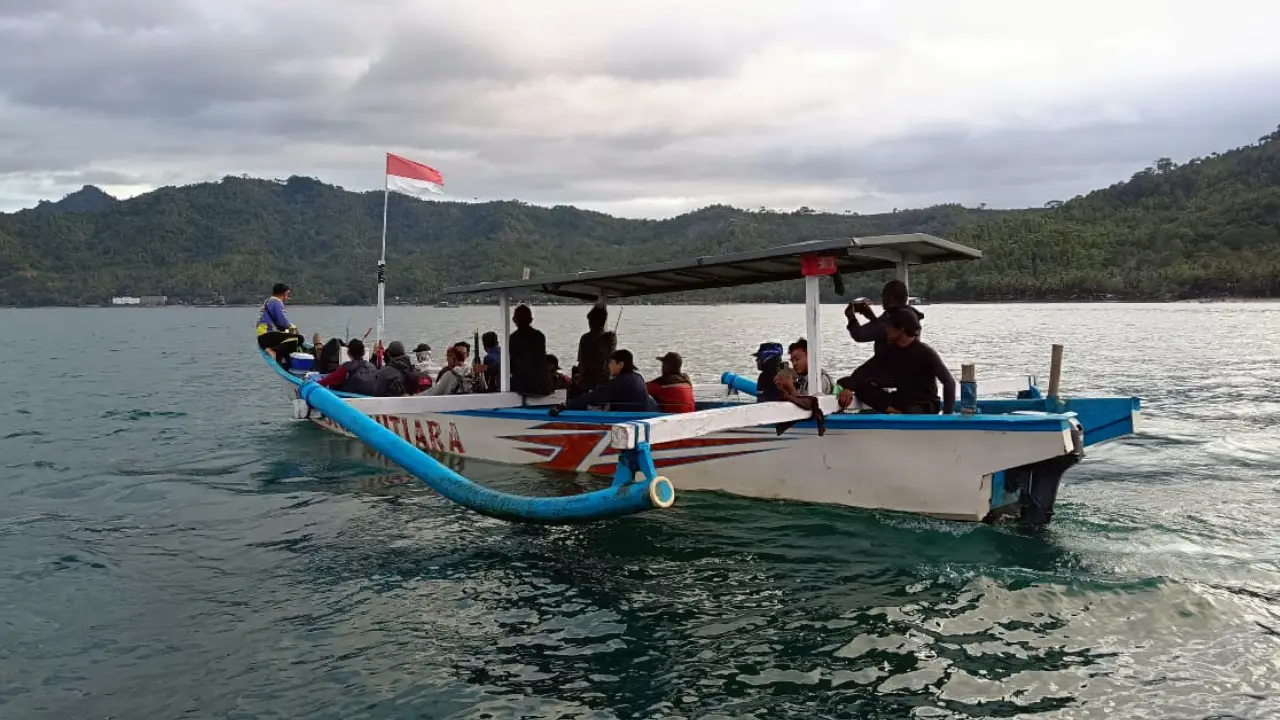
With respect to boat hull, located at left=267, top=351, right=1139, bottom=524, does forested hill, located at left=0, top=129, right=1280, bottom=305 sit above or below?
above

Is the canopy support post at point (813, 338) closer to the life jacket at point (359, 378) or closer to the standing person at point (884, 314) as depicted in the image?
the standing person at point (884, 314)

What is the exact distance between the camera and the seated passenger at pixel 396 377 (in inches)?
601

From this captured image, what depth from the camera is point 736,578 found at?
7727 millimetres

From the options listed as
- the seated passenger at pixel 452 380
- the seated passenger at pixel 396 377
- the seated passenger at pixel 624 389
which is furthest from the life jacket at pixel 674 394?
the seated passenger at pixel 396 377

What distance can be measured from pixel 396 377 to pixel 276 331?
19.3 ft

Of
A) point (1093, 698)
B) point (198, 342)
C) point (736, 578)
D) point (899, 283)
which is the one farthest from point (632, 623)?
point (198, 342)

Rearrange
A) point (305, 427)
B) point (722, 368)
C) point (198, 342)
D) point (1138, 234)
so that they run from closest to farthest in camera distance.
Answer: point (305, 427)
point (722, 368)
point (198, 342)
point (1138, 234)

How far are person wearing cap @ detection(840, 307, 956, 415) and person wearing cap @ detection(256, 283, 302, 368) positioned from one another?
1416 cm

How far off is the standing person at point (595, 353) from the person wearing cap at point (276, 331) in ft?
32.1

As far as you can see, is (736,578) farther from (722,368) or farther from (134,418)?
(722,368)

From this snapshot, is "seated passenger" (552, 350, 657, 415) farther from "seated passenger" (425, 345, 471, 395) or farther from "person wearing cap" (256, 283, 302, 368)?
"person wearing cap" (256, 283, 302, 368)

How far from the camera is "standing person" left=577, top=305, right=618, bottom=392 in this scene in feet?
39.7

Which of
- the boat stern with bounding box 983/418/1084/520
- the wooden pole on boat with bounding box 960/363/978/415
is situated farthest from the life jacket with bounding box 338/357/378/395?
the boat stern with bounding box 983/418/1084/520

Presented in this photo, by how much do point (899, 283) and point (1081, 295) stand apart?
11052 centimetres
